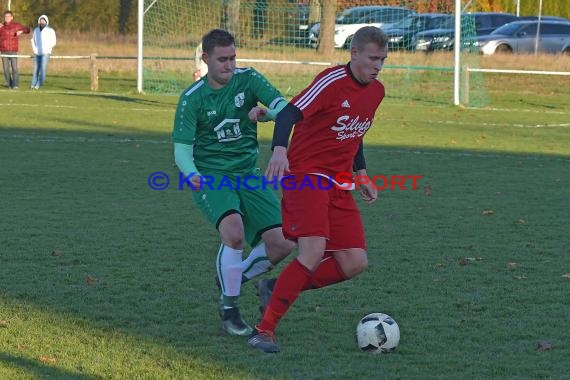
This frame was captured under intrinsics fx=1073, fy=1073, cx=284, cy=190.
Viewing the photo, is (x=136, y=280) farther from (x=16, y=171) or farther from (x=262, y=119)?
(x=16, y=171)

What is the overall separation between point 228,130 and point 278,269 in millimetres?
1829

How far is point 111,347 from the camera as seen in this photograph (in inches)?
220

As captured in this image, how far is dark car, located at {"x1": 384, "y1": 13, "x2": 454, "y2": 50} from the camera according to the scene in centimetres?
2537

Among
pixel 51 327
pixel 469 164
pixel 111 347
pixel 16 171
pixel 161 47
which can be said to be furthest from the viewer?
pixel 161 47

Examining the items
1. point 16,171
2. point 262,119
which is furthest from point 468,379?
point 16,171

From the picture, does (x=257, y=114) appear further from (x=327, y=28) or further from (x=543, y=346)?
(x=327, y=28)

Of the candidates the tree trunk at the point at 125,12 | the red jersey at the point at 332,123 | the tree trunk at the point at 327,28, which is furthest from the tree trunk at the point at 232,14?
the tree trunk at the point at 125,12

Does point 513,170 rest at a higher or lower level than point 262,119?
lower

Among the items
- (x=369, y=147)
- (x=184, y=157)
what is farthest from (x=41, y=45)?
(x=184, y=157)

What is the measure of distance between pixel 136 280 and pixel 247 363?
2053 millimetres

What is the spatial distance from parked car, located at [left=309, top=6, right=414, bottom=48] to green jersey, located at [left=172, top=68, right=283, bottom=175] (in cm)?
1845

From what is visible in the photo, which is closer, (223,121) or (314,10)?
(223,121)

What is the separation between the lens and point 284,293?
5695 millimetres

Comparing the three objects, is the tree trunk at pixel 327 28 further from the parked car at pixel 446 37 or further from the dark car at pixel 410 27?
the parked car at pixel 446 37
